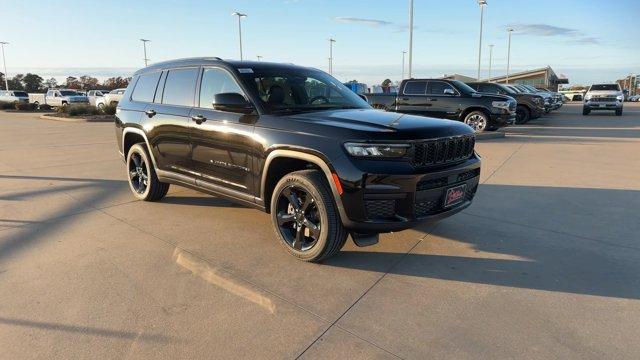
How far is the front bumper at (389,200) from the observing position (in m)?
3.63

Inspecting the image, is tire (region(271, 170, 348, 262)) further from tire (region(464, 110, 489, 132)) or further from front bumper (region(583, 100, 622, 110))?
front bumper (region(583, 100, 622, 110))

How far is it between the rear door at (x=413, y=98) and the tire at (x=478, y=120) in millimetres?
1313

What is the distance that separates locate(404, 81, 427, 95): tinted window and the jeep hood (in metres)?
10.8

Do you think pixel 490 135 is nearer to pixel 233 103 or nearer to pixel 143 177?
pixel 143 177

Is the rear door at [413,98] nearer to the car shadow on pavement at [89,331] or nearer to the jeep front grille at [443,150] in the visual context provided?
the jeep front grille at [443,150]

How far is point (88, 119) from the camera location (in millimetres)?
23062

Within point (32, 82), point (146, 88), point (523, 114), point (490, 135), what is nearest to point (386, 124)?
point (146, 88)

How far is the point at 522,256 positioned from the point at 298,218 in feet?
6.94

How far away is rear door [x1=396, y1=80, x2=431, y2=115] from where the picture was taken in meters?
14.8

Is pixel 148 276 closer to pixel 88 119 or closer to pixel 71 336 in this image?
pixel 71 336

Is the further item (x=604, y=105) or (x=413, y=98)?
(x=604, y=105)

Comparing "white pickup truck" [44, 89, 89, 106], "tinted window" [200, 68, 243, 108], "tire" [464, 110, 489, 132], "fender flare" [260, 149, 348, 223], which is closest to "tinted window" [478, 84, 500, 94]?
"tire" [464, 110, 489, 132]

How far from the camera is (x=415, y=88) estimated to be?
15062 millimetres

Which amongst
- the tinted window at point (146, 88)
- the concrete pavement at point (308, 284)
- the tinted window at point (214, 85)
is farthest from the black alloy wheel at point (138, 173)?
the tinted window at point (214, 85)
